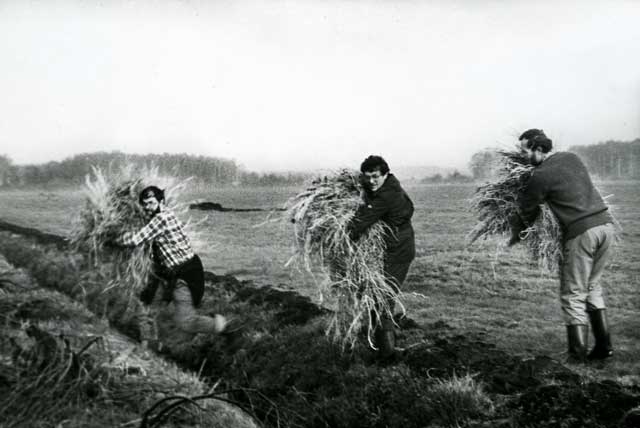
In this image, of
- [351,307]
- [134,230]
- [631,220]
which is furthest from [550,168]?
[631,220]

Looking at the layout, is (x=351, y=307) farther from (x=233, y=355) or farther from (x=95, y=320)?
(x=95, y=320)

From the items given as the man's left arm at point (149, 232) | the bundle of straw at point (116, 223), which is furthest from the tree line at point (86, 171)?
the man's left arm at point (149, 232)

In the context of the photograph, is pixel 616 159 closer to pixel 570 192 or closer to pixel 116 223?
pixel 570 192

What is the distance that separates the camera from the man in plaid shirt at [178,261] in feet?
17.3

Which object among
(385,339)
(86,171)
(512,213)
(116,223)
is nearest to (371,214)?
(385,339)

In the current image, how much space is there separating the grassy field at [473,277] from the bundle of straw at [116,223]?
27cm

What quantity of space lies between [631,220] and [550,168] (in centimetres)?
669

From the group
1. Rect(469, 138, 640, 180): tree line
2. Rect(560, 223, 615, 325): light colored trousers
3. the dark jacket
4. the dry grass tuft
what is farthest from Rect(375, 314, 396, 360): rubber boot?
Rect(469, 138, 640, 180): tree line

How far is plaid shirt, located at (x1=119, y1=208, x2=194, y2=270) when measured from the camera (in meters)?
5.21

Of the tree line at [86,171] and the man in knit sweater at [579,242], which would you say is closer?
the man in knit sweater at [579,242]

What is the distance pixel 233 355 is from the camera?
5.46 m

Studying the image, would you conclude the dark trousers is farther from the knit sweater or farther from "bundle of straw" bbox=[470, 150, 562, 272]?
the knit sweater

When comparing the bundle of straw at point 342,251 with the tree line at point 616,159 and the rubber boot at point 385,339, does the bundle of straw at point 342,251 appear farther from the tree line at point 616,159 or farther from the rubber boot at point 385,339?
the tree line at point 616,159

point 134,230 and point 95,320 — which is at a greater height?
point 134,230
